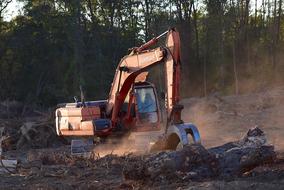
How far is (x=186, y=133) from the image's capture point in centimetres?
1262

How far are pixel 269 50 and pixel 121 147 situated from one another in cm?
3067

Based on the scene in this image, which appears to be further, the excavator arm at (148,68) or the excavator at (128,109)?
the excavator at (128,109)

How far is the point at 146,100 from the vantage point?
15828mm

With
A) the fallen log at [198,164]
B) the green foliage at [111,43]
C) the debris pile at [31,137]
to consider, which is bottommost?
the debris pile at [31,137]

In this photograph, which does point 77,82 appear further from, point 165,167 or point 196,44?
point 165,167

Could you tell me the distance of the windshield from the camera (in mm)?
15804

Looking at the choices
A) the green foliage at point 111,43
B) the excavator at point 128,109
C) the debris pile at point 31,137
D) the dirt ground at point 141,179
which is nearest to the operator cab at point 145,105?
the excavator at point 128,109

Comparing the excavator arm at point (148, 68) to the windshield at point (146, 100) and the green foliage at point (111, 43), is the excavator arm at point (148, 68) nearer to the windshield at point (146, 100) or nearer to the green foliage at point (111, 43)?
the windshield at point (146, 100)

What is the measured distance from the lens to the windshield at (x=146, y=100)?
622 inches

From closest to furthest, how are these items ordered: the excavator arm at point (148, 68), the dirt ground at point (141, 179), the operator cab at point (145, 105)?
the dirt ground at point (141, 179), the excavator arm at point (148, 68), the operator cab at point (145, 105)

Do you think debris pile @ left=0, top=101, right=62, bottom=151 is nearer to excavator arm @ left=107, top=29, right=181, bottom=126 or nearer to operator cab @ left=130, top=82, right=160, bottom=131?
excavator arm @ left=107, top=29, right=181, bottom=126

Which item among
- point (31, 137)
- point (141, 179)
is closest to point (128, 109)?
point (141, 179)

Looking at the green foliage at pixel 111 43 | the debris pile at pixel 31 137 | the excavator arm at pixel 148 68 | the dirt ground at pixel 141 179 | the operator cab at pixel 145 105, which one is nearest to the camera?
the dirt ground at pixel 141 179

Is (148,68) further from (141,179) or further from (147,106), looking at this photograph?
(141,179)
